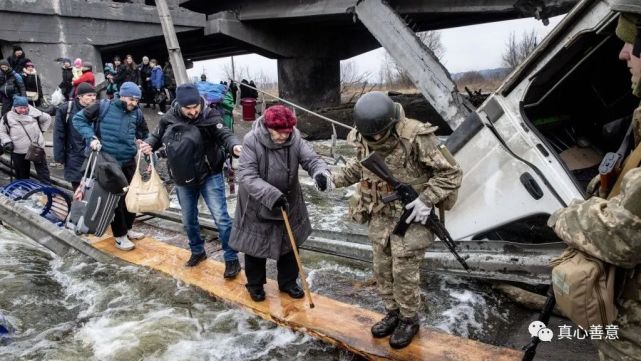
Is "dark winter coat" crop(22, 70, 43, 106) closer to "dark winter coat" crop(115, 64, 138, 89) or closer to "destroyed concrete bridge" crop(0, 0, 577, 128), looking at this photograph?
"dark winter coat" crop(115, 64, 138, 89)

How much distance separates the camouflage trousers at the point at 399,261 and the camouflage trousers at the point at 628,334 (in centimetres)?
119


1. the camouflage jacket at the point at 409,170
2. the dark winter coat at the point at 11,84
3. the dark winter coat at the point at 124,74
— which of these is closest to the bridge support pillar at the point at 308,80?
the dark winter coat at the point at 124,74

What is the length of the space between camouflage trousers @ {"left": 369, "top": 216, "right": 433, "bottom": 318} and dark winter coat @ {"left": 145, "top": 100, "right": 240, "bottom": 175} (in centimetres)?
152

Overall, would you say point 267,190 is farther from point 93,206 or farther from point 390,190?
point 93,206

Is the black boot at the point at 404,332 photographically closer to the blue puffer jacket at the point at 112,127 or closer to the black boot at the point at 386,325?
the black boot at the point at 386,325

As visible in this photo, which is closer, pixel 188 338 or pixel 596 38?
pixel 188 338

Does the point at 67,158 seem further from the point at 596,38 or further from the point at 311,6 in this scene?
the point at 311,6

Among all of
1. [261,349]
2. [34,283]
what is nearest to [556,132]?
[261,349]

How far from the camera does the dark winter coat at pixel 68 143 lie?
532 cm

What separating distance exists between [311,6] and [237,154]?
9.66 m

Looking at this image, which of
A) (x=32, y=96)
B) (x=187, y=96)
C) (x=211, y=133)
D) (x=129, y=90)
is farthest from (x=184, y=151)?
(x=32, y=96)

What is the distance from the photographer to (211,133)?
3854 mm

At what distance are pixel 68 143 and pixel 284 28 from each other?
37.3ft

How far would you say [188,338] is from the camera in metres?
3.31
